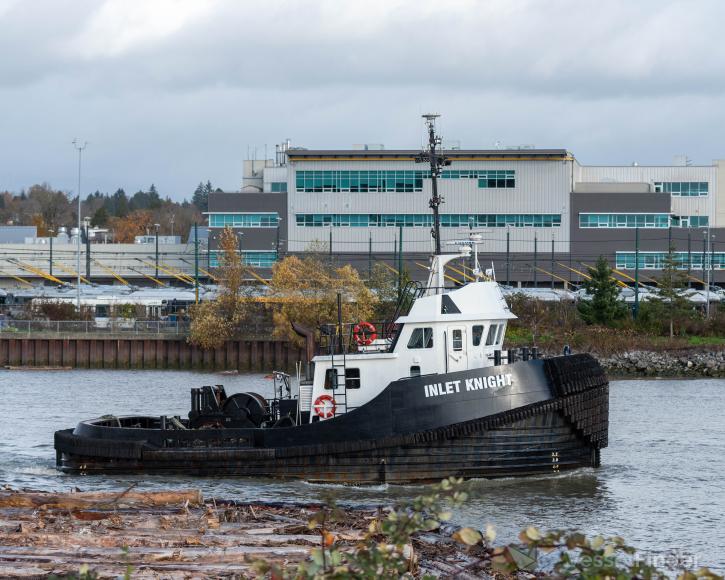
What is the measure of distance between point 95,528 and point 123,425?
38.2ft

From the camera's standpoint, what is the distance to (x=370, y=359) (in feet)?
83.1

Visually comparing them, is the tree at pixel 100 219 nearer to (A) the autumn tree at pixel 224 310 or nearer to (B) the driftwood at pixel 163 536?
(A) the autumn tree at pixel 224 310

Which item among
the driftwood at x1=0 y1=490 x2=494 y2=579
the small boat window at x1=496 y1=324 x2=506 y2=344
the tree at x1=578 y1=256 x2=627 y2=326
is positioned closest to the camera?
the driftwood at x1=0 y1=490 x2=494 y2=579

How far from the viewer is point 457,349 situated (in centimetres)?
2533

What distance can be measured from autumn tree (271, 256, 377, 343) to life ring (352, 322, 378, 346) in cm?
3587

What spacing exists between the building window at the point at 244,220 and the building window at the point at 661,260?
2505 centimetres

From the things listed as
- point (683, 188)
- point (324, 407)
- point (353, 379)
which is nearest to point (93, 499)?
point (324, 407)

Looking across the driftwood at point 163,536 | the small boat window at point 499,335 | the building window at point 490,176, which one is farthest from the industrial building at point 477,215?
the driftwood at point 163,536

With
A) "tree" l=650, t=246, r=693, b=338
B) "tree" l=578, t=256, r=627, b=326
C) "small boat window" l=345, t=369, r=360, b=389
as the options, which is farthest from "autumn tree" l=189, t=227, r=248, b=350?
"small boat window" l=345, t=369, r=360, b=389

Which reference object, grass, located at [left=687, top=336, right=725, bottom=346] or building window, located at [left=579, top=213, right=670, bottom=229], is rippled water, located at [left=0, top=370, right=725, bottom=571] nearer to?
grass, located at [left=687, top=336, right=725, bottom=346]

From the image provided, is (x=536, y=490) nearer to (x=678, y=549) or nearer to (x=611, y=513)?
(x=611, y=513)

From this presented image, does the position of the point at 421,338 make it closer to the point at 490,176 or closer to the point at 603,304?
the point at 603,304

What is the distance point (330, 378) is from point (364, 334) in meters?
1.38

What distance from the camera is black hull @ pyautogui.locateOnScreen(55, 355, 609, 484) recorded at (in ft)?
79.3
